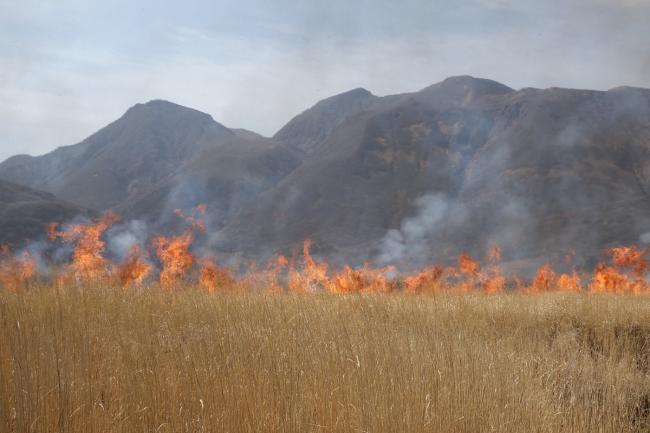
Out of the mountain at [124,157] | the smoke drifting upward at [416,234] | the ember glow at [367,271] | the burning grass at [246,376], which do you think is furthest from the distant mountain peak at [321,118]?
the burning grass at [246,376]

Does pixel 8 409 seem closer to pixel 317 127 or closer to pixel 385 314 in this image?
pixel 385 314

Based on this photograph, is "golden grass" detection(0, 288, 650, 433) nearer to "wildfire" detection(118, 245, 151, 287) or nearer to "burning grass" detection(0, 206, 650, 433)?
"burning grass" detection(0, 206, 650, 433)

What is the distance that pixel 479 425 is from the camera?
11.8 ft

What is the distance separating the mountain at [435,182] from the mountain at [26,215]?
456 inches

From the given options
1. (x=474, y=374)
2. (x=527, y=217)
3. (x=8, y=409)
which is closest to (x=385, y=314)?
(x=474, y=374)

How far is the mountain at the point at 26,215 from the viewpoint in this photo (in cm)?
3697

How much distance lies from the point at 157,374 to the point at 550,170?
5039 centimetres

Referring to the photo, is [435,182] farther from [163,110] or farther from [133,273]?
[163,110]

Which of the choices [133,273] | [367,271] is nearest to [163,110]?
[367,271]

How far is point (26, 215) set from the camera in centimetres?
3941

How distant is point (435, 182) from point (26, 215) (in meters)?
36.1

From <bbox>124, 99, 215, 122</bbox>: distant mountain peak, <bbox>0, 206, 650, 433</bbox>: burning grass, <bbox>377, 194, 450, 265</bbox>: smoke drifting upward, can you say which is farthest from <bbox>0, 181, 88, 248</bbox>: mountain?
<bbox>124, 99, 215, 122</bbox>: distant mountain peak

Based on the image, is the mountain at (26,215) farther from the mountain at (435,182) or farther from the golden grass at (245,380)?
the golden grass at (245,380)

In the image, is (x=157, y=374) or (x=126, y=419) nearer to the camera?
(x=126, y=419)
